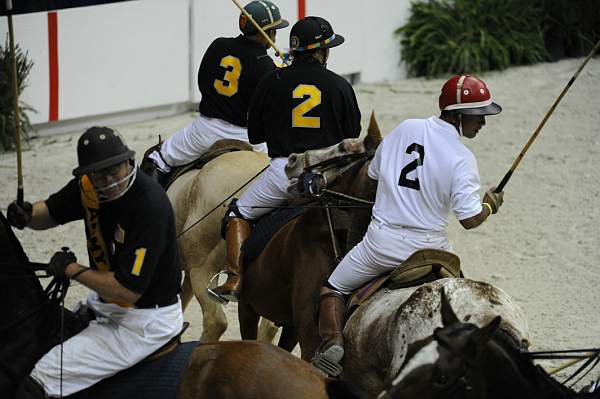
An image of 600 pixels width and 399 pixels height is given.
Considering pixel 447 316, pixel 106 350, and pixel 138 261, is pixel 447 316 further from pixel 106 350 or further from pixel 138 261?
pixel 106 350

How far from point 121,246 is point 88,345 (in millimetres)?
587

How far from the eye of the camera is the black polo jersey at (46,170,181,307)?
5730 millimetres

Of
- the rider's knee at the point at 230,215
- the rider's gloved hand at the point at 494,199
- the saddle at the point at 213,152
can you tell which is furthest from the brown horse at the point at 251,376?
the saddle at the point at 213,152

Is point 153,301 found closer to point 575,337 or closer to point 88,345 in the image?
point 88,345

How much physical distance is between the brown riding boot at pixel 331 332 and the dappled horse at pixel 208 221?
6.76 feet

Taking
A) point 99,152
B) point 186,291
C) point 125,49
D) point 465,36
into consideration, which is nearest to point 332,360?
point 99,152

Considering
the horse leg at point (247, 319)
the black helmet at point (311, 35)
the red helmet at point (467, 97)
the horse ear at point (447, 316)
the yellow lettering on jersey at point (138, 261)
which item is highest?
the black helmet at point (311, 35)

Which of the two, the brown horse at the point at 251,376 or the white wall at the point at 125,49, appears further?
the white wall at the point at 125,49

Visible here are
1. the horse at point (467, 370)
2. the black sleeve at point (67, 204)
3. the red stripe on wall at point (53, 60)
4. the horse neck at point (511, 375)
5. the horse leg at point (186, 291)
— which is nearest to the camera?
the horse at point (467, 370)

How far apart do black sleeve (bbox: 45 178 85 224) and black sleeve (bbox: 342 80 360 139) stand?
9.25 feet

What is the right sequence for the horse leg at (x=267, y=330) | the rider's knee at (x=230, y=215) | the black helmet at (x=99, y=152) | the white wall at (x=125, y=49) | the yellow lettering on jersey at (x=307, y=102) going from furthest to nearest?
1. the white wall at (x=125, y=49)
2. the horse leg at (x=267, y=330)
3. the rider's knee at (x=230, y=215)
4. the yellow lettering on jersey at (x=307, y=102)
5. the black helmet at (x=99, y=152)

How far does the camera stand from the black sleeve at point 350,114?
8.36 meters

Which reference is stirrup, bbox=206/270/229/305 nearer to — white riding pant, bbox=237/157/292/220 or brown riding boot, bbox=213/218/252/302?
brown riding boot, bbox=213/218/252/302

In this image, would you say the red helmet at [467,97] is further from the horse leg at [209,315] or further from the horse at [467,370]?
the horse leg at [209,315]
